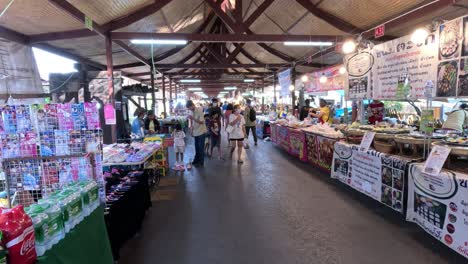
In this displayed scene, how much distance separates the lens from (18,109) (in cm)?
226

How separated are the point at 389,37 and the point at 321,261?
258 inches

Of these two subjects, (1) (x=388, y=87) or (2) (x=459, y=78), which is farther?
(1) (x=388, y=87)

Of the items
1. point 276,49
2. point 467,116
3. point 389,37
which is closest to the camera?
point 467,116

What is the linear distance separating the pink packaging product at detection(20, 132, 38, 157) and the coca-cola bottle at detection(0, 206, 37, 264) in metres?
0.98

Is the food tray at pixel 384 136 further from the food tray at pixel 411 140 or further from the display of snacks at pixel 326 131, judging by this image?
the display of snacks at pixel 326 131

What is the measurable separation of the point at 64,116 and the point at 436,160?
3.70m

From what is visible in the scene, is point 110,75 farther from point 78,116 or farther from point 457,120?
point 457,120

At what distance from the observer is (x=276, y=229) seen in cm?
347

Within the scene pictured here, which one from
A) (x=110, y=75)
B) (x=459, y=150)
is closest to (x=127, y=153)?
(x=110, y=75)

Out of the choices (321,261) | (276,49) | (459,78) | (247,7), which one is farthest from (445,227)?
(276,49)

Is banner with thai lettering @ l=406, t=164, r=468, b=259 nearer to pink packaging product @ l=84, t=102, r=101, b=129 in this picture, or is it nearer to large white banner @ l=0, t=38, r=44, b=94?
pink packaging product @ l=84, t=102, r=101, b=129

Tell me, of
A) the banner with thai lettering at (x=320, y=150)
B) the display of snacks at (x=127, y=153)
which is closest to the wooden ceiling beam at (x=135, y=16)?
the display of snacks at (x=127, y=153)

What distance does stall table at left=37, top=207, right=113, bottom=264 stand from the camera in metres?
1.65

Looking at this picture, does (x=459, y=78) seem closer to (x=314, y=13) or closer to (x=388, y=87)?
(x=388, y=87)
